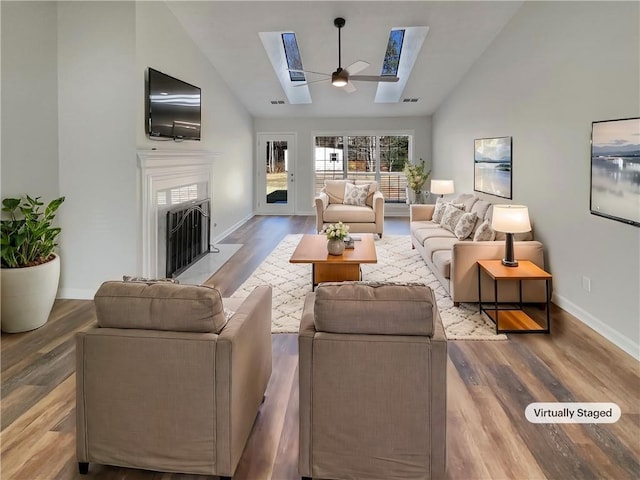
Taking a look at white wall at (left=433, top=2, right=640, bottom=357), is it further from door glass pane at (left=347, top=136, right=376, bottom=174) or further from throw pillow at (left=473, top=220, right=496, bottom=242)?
door glass pane at (left=347, top=136, right=376, bottom=174)

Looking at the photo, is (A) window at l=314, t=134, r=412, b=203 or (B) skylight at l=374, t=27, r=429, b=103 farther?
(A) window at l=314, t=134, r=412, b=203

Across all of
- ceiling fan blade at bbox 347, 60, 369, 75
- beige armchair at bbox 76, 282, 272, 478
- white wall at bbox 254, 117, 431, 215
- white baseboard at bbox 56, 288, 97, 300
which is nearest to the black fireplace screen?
white baseboard at bbox 56, 288, 97, 300

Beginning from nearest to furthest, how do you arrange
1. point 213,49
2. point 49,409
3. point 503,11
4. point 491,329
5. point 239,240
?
point 49,409
point 491,329
point 503,11
point 213,49
point 239,240

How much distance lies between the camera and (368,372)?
1.70m

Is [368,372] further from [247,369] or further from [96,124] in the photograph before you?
[96,124]

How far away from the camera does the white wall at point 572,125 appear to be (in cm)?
306

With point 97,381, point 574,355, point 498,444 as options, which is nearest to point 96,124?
point 97,381

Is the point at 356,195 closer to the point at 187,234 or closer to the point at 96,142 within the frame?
the point at 187,234

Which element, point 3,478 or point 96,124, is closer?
point 3,478

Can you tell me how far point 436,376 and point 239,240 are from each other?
603cm

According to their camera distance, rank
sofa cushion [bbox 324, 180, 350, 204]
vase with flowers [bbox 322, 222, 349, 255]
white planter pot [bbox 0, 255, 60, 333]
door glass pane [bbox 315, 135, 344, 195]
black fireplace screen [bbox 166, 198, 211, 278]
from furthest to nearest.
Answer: door glass pane [bbox 315, 135, 344, 195]
sofa cushion [bbox 324, 180, 350, 204]
black fireplace screen [bbox 166, 198, 211, 278]
vase with flowers [bbox 322, 222, 349, 255]
white planter pot [bbox 0, 255, 60, 333]

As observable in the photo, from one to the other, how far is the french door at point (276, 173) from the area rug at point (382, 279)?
10.4ft

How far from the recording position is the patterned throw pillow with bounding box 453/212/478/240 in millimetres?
4979

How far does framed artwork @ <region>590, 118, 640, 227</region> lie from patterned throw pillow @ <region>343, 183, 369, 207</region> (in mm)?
4789
